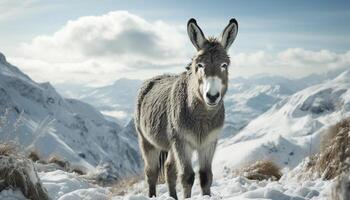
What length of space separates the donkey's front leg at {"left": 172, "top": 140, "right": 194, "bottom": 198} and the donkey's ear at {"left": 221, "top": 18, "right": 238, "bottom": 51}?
82.9 inches

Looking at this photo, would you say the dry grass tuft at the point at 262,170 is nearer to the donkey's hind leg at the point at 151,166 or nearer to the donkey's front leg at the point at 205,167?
the donkey's hind leg at the point at 151,166

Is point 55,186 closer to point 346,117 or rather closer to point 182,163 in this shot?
point 182,163

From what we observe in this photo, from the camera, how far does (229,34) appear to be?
1021cm

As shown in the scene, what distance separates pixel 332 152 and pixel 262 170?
537 cm

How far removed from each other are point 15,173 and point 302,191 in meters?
4.55

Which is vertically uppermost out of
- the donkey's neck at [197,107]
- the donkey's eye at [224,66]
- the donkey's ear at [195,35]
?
the donkey's ear at [195,35]

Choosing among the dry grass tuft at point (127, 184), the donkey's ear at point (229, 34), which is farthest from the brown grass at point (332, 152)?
the dry grass tuft at point (127, 184)

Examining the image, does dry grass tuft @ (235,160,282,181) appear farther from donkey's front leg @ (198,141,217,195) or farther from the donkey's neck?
the donkey's neck

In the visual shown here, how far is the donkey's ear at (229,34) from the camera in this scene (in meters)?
9.95

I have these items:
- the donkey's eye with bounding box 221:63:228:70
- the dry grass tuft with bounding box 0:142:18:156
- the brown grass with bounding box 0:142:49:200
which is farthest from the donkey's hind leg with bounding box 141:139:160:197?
the dry grass tuft with bounding box 0:142:18:156

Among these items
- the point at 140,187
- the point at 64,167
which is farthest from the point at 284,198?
the point at 64,167

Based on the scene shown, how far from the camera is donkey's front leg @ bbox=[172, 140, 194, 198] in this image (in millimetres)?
10039

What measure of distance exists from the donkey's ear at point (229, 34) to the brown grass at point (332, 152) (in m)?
2.94

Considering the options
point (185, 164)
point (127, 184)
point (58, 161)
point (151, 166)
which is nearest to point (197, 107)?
point (185, 164)
